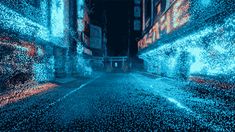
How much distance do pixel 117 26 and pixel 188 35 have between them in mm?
21482

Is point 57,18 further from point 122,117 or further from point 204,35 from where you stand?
point 122,117

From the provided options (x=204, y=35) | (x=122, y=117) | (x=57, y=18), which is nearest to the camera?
(x=122, y=117)

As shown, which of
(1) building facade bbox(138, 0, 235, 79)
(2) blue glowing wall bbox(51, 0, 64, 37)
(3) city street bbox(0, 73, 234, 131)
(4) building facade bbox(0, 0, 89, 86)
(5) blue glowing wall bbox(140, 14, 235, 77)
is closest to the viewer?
(3) city street bbox(0, 73, 234, 131)

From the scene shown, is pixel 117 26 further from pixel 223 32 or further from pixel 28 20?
pixel 223 32

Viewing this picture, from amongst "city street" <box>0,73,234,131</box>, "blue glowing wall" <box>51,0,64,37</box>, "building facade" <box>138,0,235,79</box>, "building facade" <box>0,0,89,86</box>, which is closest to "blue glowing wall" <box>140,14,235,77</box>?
"building facade" <box>138,0,235,79</box>

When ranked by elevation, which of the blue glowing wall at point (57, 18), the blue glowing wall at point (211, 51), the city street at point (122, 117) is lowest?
the city street at point (122, 117)

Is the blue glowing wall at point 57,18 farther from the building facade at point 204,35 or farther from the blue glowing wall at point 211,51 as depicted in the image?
the blue glowing wall at point 211,51

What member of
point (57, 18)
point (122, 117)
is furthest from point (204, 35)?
point (57, 18)

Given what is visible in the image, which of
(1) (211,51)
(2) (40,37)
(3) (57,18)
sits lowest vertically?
(1) (211,51)

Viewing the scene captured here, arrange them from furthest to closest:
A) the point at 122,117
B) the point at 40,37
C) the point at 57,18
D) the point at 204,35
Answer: the point at 57,18
the point at 40,37
the point at 204,35
the point at 122,117

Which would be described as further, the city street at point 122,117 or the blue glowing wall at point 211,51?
the blue glowing wall at point 211,51

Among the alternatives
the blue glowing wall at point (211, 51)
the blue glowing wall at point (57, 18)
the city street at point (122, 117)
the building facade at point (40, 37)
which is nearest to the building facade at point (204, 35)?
the blue glowing wall at point (211, 51)

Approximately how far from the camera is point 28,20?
21.5 ft

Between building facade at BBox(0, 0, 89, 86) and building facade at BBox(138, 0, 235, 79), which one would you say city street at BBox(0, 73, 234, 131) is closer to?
building facade at BBox(138, 0, 235, 79)
